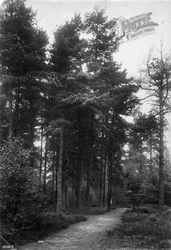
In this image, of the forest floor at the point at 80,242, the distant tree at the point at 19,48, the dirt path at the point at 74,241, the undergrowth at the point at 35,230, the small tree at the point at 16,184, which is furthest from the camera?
the distant tree at the point at 19,48

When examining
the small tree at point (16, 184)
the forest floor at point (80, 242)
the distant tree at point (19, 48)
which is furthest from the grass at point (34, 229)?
the distant tree at point (19, 48)

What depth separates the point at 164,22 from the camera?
12.1 metres

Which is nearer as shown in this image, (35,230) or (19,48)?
(35,230)

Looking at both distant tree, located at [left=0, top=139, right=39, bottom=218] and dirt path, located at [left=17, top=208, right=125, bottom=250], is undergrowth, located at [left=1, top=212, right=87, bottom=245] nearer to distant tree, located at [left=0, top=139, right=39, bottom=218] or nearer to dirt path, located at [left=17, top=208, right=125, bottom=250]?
dirt path, located at [left=17, top=208, right=125, bottom=250]

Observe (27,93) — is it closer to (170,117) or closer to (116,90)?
(116,90)

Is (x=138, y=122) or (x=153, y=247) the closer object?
(x=153, y=247)

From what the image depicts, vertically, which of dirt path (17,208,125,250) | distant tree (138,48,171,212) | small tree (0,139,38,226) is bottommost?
dirt path (17,208,125,250)

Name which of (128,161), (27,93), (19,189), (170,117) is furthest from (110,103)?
(128,161)

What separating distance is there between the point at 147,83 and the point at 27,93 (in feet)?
28.9

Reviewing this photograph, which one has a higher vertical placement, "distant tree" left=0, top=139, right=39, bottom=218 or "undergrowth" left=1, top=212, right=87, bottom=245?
"distant tree" left=0, top=139, right=39, bottom=218

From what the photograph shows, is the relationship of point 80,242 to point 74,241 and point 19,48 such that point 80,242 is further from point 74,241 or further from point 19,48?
point 19,48

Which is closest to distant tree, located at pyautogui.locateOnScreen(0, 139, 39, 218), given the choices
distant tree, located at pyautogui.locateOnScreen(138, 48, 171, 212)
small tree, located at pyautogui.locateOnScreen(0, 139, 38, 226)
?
small tree, located at pyautogui.locateOnScreen(0, 139, 38, 226)

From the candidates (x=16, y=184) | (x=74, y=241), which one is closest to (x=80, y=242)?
(x=74, y=241)

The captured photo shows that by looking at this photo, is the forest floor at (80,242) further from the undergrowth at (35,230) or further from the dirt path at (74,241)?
the undergrowth at (35,230)
